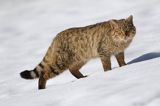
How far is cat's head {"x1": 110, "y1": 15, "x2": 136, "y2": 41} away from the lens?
10.9m

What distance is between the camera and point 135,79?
8539 millimetres

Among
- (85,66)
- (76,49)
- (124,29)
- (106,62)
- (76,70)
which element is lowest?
(85,66)

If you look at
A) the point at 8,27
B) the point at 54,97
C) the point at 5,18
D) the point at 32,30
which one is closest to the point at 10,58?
the point at 32,30

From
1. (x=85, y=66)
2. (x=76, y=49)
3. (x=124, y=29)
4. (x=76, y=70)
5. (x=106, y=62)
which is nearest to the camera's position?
(x=124, y=29)

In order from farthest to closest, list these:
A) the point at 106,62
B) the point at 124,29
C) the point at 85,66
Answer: the point at 85,66
the point at 106,62
the point at 124,29

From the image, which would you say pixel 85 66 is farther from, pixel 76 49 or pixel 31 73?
pixel 31 73

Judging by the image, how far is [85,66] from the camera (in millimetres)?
13289

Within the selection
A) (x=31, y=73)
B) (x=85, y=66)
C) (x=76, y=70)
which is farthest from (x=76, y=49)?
(x=85, y=66)

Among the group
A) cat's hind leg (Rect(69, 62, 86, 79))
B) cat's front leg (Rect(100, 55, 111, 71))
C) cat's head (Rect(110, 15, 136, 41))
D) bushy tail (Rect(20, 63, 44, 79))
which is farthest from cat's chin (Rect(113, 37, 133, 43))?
bushy tail (Rect(20, 63, 44, 79))

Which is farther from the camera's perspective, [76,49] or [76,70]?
[76,70]

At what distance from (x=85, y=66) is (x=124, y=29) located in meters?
2.57

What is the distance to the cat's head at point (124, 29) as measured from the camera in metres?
10.9

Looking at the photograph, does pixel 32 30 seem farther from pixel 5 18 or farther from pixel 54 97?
pixel 54 97

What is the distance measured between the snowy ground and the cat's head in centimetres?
57
